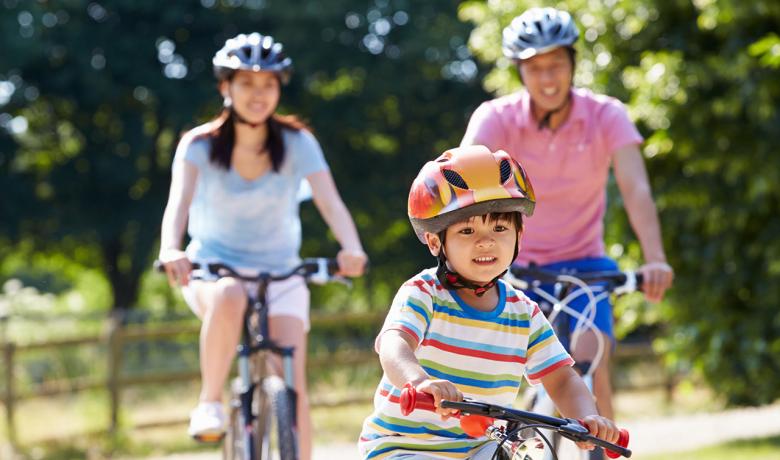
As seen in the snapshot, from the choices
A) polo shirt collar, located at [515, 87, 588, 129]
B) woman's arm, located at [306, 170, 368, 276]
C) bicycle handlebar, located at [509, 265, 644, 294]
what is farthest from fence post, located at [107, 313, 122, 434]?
bicycle handlebar, located at [509, 265, 644, 294]

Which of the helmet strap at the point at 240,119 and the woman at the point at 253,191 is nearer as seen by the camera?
the woman at the point at 253,191

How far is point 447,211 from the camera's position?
10.8 ft

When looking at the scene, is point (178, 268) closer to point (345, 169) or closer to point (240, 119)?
point (240, 119)

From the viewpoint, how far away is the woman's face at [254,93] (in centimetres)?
566

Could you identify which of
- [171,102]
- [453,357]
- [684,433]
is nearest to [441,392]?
[453,357]

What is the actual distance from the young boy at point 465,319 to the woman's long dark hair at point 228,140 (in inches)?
92.9

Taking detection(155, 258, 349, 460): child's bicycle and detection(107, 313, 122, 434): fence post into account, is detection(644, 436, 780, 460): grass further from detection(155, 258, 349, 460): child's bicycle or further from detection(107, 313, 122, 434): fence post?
detection(107, 313, 122, 434): fence post

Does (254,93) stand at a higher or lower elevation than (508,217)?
higher

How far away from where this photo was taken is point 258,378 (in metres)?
5.53

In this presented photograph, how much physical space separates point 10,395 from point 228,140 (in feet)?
28.4

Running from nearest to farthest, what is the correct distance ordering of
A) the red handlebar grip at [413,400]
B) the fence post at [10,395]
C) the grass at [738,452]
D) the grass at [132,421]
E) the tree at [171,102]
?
the red handlebar grip at [413,400], the grass at [738,452], the fence post at [10,395], the grass at [132,421], the tree at [171,102]

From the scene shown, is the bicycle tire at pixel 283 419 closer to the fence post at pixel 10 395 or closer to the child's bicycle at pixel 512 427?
the child's bicycle at pixel 512 427

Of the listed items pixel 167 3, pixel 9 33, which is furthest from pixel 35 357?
pixel 167 3

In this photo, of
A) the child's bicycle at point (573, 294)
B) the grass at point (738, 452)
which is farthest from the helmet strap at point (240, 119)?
the grass at point (738, 452)
